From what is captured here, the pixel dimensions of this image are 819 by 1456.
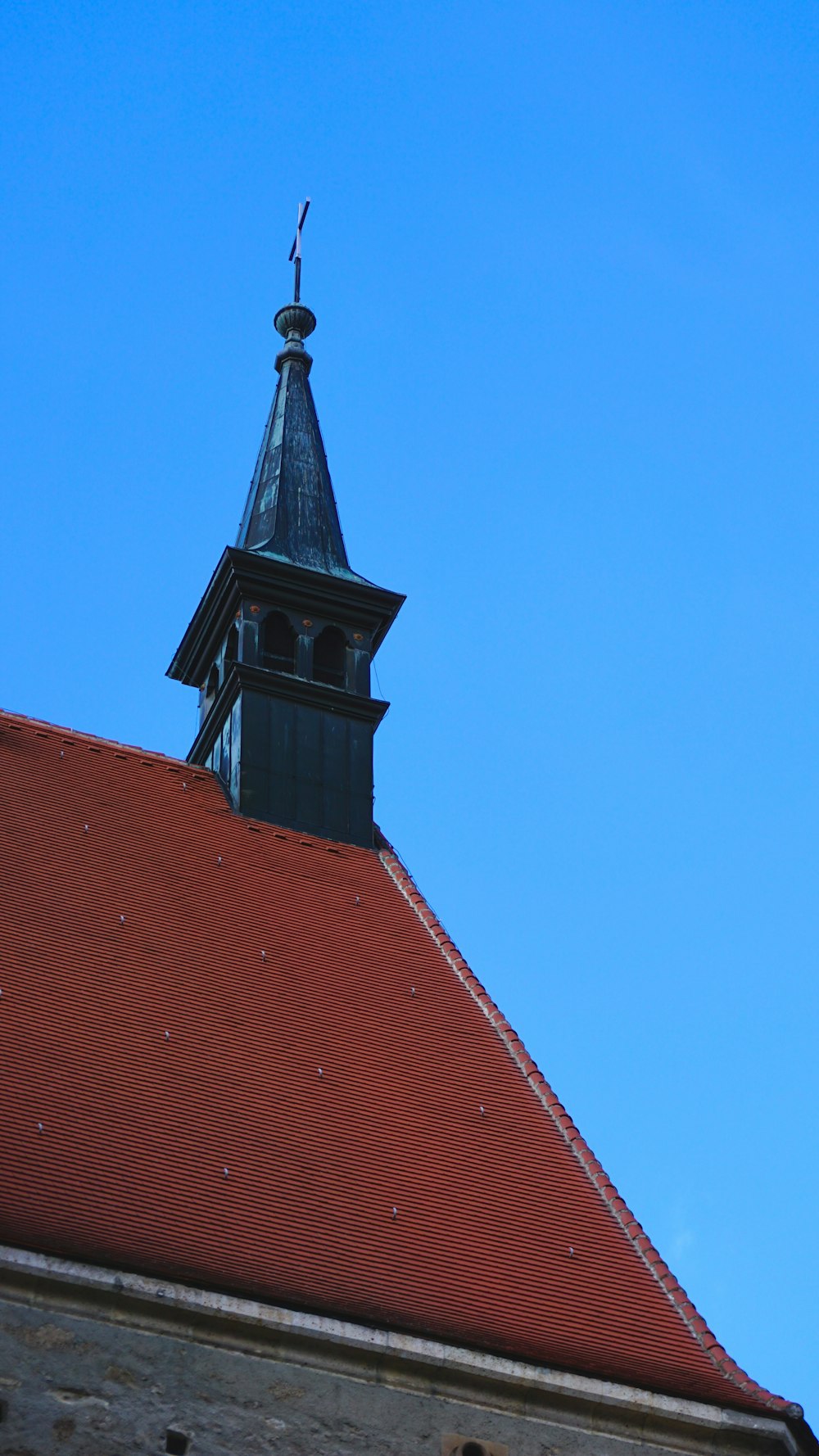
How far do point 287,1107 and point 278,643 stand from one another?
24.0ft

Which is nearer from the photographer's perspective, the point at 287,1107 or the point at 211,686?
the point at 287,1107

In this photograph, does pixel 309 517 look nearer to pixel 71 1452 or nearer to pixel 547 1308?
pixel 547 1308

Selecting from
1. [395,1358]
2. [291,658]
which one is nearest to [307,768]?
[291,658]

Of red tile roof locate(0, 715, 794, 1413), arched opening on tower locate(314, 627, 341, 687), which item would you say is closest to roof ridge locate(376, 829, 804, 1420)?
red tile roof locate(0, 715, 794, 1413)

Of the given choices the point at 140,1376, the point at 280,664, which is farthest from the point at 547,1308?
the point at 280,664

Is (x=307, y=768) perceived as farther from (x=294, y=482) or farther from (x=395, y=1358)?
(x=395, y=1358)

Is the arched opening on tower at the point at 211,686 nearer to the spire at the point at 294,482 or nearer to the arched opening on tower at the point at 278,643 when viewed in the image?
the arched opening on tower at the point at 278,643

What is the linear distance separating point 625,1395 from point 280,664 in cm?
955

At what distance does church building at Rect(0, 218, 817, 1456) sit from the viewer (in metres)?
12.5

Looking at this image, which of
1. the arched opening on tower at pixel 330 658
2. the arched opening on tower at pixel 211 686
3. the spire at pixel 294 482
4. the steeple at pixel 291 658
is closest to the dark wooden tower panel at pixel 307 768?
the steeple at pixel 291 658

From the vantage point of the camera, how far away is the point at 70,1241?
12641 mm

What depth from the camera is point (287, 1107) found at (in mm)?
14977

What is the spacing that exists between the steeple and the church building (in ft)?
0.25

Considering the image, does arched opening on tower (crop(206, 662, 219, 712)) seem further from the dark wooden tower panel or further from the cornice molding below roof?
the cornice molding below roof
